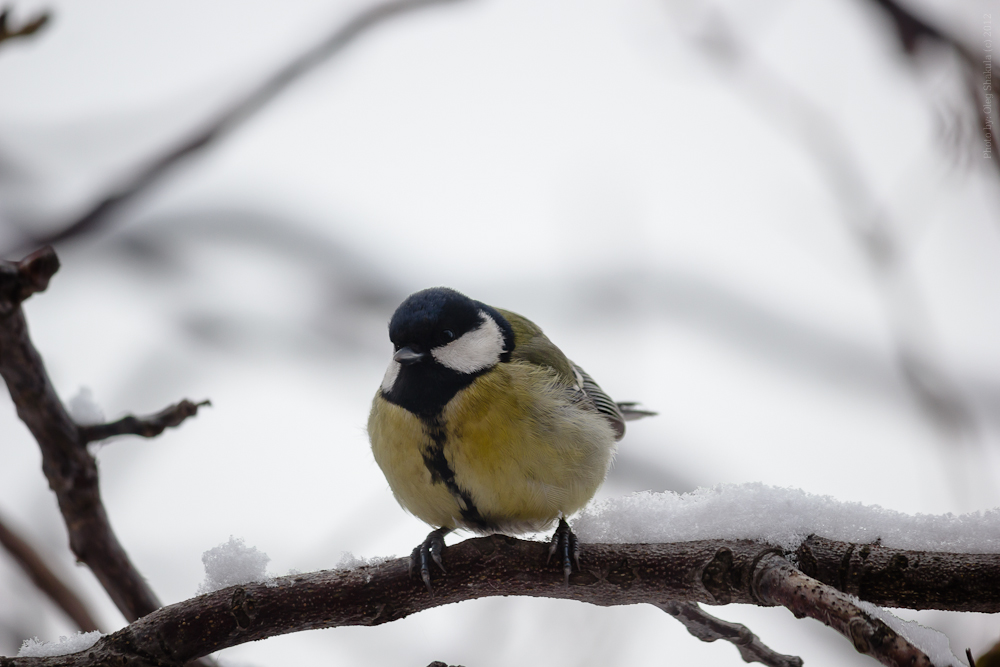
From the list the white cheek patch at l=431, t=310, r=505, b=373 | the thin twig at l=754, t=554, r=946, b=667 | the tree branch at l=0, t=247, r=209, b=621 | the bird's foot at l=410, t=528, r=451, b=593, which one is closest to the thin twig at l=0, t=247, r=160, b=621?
the tree branch at l=0, t=247, r=209, b=621

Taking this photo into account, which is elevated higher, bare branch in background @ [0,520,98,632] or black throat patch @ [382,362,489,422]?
black throat patch @ [382,362,489,422]

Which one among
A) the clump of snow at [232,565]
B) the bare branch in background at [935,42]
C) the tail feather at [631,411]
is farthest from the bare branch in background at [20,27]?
the tail feather at [631,411]

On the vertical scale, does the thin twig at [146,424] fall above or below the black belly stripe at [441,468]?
above

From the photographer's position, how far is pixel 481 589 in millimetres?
1856

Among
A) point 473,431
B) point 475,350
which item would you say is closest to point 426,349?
point 475,350

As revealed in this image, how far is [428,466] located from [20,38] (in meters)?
1.48

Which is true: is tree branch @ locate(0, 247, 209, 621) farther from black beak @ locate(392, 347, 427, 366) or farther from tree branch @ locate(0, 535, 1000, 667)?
black beak @ locate(392, 347, 427, 366)

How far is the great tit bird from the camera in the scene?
2.23m

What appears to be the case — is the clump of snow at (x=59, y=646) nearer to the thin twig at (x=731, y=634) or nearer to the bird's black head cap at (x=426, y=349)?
the bird's black head cap at (x=426, y=349)

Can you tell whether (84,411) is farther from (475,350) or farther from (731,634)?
(731,634)

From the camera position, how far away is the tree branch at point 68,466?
1.71 meters

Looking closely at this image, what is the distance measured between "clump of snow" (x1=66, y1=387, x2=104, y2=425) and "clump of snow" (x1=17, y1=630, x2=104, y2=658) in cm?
52

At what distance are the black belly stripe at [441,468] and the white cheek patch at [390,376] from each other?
0.23 m

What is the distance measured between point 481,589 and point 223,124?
4.25ft
